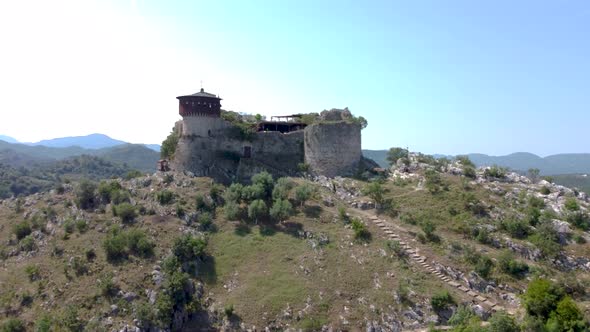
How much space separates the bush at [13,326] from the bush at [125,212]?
1076 centimetres

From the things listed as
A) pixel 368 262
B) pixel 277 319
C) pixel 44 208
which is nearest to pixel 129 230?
pixel 44 208

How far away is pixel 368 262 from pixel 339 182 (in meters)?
14.4

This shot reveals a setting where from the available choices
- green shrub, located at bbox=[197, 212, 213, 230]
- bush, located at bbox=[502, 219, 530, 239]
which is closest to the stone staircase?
bush, located at bbox=[502, 219, 530, 239]

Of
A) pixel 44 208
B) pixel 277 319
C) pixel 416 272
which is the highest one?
pixel 44 208

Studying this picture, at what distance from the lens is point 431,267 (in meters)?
31.6

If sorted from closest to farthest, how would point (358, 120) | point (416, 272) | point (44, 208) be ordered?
1. point (416, 272)
2. point (44, 208)
3. point (358, 120)

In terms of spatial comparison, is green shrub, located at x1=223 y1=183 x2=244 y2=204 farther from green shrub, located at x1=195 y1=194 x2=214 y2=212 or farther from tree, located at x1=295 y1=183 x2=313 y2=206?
tree, located at x1=295 y1=183 x2=313 y2=206

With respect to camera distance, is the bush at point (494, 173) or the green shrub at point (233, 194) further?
the bush at point (494, 173)

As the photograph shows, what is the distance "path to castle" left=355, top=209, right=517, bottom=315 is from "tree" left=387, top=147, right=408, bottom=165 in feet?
52.4

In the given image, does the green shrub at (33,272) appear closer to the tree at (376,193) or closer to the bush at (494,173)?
the tree at (376,193)

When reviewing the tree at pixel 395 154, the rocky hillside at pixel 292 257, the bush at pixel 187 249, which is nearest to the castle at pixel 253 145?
the rocky hillside at pixel 292 257

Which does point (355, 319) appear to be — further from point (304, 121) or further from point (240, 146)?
point (304, 121)

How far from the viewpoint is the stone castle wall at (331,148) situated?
47406 mm

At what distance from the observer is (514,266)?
102 feet
